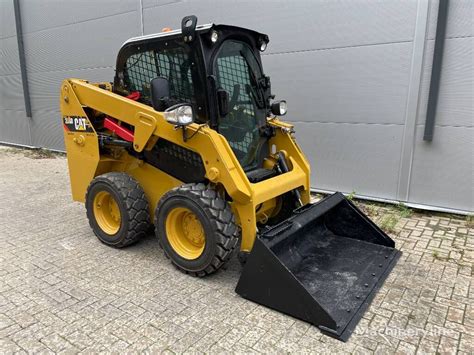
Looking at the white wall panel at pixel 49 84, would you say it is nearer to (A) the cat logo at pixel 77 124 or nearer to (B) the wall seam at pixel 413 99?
(A) the cat logo at pixel 77 124

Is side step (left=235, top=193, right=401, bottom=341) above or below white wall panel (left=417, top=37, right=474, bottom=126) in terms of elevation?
below

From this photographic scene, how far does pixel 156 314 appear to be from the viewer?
9.74ft

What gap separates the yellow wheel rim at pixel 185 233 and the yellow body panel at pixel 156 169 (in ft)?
1.18

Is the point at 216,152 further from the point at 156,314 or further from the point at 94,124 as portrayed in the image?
the point at 94,124

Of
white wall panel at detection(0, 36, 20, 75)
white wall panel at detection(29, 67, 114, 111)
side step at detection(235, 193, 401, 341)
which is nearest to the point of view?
side step at detection(235, 193, 401, 341)

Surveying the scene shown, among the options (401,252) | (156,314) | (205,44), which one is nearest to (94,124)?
(205,44)

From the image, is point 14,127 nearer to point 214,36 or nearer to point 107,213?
point 107,213

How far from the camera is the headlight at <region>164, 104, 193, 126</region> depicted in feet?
10.5

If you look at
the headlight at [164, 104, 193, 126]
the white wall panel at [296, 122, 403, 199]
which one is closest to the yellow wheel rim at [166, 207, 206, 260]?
the headlight at [164, 104, 193, 126]

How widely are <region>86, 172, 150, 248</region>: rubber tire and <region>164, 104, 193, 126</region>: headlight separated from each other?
105 cm

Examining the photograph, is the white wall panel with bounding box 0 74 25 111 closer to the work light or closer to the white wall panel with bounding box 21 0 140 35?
the white wall panel with bounding box 21 0 140 35

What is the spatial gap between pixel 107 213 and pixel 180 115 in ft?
5.77

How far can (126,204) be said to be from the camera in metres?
3.88

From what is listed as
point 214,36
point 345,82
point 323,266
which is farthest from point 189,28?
point 345,82
